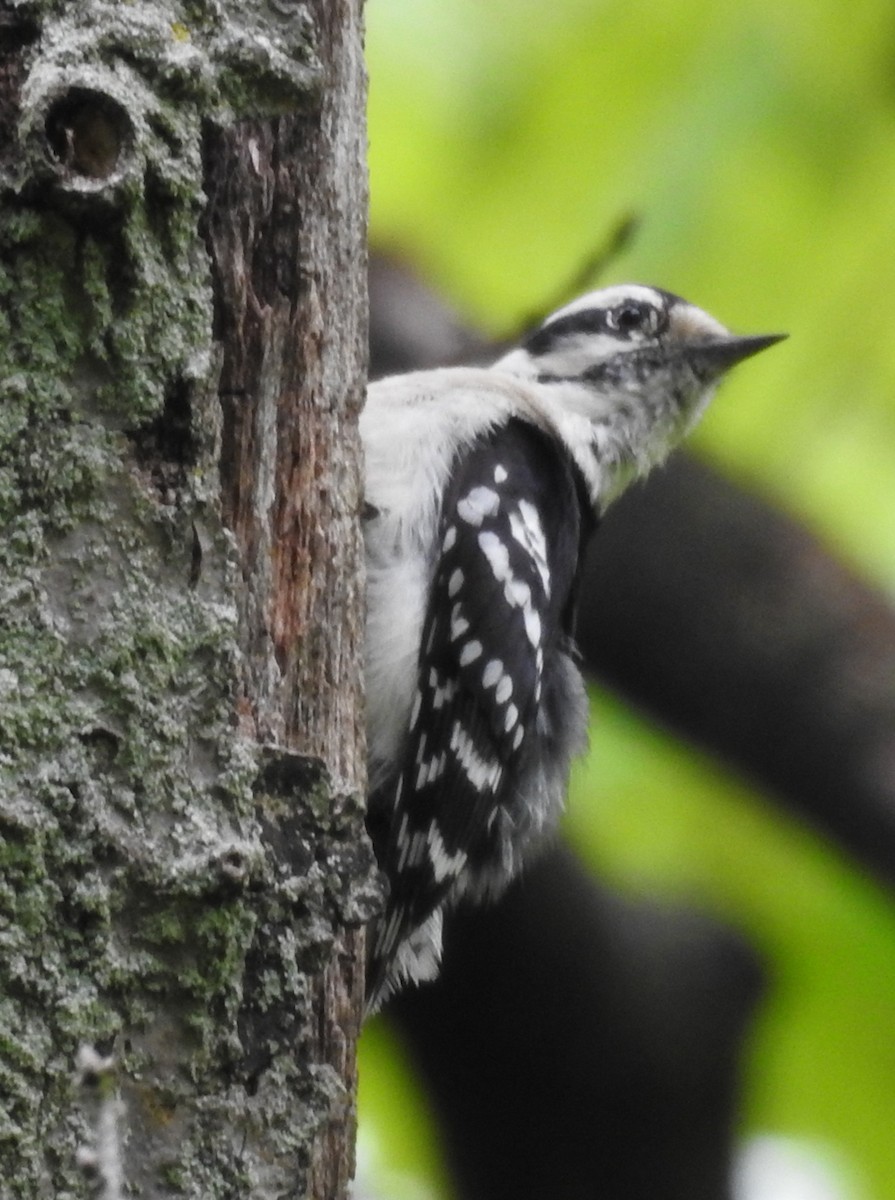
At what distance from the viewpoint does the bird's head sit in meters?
4.05

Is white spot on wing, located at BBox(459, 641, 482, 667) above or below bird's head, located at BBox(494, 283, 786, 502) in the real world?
below

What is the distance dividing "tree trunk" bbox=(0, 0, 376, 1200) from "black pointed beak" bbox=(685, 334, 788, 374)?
6.23 feet

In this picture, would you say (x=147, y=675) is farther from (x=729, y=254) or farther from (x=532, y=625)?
(x=729, y=254)

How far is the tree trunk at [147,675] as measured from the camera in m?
1.87

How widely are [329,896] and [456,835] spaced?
121 centimetres

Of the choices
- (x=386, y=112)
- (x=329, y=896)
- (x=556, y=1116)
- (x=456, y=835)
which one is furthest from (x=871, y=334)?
(x=329, y=896)

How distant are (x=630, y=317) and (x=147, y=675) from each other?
2411 millimetres

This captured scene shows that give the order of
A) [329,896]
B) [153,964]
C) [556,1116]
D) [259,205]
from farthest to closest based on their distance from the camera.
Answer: [556,1116] < [259,205] < [329,896] < [153,964]

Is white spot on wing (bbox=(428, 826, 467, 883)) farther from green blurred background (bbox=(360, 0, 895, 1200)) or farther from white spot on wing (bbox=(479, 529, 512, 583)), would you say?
green blurred background (bbox=(360, 0, 895, 1200))

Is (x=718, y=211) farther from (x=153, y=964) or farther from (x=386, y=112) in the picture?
(x=153, y=964)

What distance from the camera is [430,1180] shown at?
12.7ft

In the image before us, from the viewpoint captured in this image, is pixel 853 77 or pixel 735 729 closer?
pixel 735 729

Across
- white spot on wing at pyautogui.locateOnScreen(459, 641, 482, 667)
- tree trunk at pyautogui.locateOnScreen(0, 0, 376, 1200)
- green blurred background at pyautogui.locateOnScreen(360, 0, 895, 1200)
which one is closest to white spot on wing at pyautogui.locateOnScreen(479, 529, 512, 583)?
white spot on wing at pyautogui.locateOnScreen(459, 641, 482, 667)

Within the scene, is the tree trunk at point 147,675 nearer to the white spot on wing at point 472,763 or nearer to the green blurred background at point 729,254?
the white spot on wing at point 472,763
